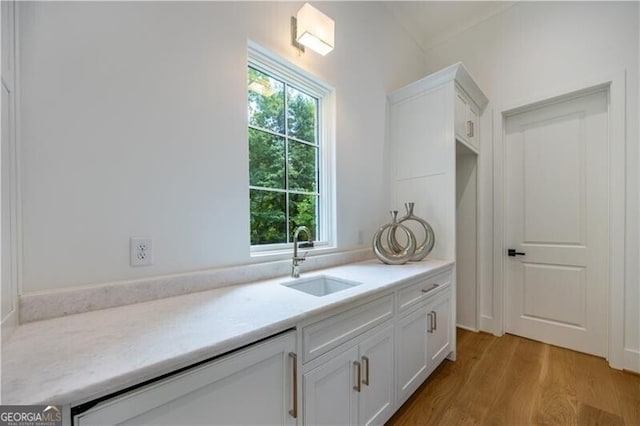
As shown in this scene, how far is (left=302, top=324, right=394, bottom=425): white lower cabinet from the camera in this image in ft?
3.27

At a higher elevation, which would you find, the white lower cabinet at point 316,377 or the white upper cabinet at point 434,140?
the white upper cabinet at point 434,140

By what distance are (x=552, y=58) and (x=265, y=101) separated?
254cm

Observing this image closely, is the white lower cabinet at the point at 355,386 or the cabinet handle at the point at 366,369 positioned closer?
the white lower cabinet at the point at 355,386

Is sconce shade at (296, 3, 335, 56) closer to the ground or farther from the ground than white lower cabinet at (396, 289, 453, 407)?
farther from the ground

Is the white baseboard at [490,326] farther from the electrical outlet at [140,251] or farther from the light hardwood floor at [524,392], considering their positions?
the electrical outlet at [140,251]

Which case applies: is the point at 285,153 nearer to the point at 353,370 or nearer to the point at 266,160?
the point at 266,160

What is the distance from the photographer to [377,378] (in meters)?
1.29

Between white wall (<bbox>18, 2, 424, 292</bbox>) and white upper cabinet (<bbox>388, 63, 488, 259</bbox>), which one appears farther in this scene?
white upper cabinet (<bbox>388, 63, 488, 259</bbox>)

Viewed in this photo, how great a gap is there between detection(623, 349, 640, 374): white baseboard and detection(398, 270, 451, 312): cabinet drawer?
52.5 inches

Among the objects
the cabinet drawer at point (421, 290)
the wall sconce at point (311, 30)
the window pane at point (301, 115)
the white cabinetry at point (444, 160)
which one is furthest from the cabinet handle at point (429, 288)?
the wall sconce at point (311, 30)

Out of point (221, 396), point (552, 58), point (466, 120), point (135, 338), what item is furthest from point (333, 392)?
point (552, 58)

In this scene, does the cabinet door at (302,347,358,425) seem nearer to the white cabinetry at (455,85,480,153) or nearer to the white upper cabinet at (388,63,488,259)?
the white upper cabinet at (388,63,488,259)

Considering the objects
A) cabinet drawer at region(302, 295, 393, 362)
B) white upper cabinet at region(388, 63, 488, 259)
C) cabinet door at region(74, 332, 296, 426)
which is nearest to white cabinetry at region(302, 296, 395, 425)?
cabinet drawer at region(302, 295, 393, 362)

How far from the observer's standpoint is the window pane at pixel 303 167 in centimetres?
182
